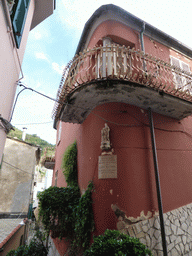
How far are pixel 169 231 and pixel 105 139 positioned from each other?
10.4ft

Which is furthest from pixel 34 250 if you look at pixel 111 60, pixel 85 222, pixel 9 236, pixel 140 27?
pixel 140 27

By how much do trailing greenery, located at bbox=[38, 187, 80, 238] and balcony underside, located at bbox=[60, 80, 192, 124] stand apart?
9.53 ft

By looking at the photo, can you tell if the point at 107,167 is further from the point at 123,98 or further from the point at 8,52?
the point at 8,52

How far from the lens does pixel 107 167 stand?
492cm

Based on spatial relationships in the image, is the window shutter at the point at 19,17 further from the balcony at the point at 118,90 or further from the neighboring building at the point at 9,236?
the neighboring building at the point at 9,236

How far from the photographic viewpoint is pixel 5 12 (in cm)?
401

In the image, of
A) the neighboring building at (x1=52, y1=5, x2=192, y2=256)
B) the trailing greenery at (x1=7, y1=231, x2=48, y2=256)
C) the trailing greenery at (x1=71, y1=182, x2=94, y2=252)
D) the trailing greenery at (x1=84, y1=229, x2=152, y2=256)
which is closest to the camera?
the trailing greenery at (x1=84, y1=229, x2=152, y2=256)

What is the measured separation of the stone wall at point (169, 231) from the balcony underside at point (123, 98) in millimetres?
3274

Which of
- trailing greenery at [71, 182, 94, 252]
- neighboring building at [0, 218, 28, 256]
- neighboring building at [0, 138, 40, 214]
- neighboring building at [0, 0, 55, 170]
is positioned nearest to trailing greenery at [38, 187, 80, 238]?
trailing greenery at [71, 182, 94, 252]

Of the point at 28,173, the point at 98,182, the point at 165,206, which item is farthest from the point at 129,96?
the point at 28,173

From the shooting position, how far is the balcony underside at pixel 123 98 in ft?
15.6

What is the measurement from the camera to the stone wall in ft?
14.0

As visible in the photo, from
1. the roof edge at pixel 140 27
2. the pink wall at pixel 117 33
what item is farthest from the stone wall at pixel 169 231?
the roof edge at pixel 140 27

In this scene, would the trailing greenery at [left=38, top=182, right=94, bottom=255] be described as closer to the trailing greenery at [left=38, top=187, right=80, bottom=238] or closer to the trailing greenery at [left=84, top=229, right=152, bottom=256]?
the trailing greenery at [left=38, top=187, right=80, bottom=238]
